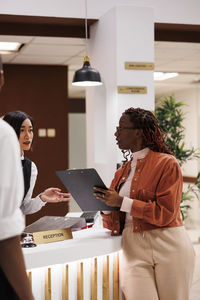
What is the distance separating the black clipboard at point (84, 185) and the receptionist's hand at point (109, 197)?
3 cm

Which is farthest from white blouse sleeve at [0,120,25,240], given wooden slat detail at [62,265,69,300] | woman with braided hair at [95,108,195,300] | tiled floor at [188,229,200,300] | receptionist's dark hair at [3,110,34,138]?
tiled floor at [188,229,200,300]

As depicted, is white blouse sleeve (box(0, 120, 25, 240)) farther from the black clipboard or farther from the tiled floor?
the tiled floor

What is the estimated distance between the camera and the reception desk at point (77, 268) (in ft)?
8.19

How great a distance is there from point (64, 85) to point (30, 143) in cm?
458

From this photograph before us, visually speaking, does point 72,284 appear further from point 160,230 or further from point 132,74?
point 132,74

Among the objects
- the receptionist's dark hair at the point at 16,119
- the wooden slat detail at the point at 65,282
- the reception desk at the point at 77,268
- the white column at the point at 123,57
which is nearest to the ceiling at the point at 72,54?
the white column at the point at 123,57

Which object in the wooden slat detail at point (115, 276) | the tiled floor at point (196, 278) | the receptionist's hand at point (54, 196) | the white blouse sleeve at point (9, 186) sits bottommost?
the tiled floor at point (196, 278)

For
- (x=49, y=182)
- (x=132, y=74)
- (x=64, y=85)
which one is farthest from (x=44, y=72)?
(x=132, y=74)

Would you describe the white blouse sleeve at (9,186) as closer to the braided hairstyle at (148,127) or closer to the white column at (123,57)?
the braided hairstyle at (148,127)

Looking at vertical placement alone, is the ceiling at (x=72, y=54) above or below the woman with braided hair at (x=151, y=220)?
above

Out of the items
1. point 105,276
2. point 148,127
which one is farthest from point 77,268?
point 148,127

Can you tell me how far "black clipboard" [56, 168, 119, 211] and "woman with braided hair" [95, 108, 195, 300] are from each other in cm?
6

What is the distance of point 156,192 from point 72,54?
471 cm

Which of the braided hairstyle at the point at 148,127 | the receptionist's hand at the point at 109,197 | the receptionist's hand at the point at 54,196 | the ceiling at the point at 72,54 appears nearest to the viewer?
the receptionist's hand at the point at 109,197
